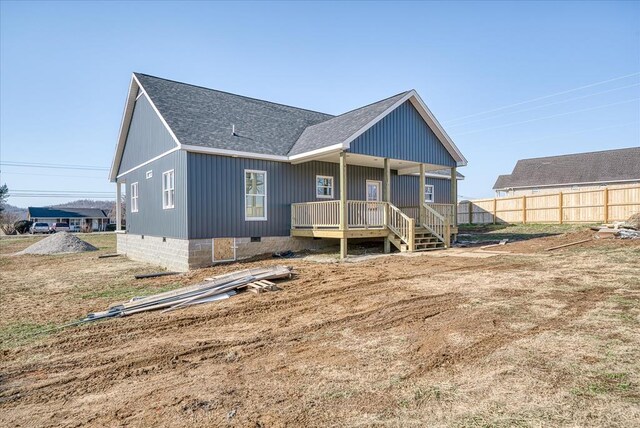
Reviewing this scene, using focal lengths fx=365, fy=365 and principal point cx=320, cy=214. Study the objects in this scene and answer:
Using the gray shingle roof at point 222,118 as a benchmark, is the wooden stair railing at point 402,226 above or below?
below

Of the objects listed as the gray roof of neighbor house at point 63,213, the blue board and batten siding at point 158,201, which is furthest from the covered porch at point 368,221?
the gray roof of neighbor house at point 63,213

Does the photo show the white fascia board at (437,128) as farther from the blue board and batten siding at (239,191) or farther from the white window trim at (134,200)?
the white window trim at (134,200)

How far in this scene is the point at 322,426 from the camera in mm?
2920

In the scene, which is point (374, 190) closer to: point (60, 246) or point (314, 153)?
point (314, 153)

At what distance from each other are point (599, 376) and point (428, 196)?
17.9 meters

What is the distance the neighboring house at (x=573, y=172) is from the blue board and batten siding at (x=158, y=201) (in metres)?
32.5

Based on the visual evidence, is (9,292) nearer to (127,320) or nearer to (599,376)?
(127,320)

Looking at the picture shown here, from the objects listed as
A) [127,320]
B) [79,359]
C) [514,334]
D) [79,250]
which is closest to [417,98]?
[514,334]

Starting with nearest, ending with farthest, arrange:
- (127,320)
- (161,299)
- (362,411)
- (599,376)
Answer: (362,411) < (599,376) < (127,320) < (161,299)

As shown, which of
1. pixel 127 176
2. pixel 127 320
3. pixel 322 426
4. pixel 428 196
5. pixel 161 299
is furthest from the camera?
pixel 428 196

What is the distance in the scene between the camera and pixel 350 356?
14.4 feet

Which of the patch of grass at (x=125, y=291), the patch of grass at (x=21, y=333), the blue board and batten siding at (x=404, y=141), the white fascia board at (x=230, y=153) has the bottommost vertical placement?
the patch of grass at (x=125, y=291)

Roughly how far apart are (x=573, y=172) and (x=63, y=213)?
7817 cm

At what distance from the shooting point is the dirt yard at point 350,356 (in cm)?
316
